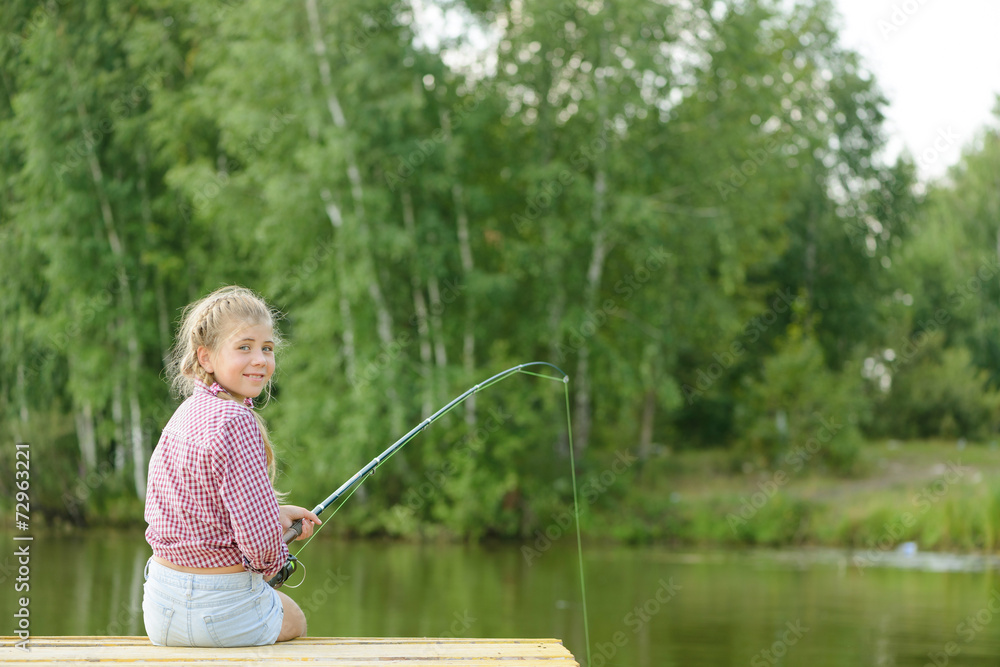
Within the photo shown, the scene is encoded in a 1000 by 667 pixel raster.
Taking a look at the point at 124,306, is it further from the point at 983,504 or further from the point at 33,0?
the point at 983,504

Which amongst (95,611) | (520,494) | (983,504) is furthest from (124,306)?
(983,504)

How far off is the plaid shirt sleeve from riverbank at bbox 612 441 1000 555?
40.6ft

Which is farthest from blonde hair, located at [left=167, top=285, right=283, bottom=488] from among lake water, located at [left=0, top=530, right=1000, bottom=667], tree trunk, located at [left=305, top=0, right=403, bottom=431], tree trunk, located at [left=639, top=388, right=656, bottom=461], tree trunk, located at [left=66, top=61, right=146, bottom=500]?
tree trunk, located at [left=639, top=388, right=656, bottom=461]

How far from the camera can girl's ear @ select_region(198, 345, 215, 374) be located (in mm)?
3068

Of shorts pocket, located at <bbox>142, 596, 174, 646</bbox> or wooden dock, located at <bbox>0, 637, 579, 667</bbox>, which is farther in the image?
shorts pocket, located at <bbox>142, 596, 174, 646</bbox>

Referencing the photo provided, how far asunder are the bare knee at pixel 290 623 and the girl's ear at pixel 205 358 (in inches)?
26.1

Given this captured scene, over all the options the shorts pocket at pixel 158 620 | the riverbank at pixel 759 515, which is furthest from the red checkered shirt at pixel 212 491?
the riverbank at pixel 759 515

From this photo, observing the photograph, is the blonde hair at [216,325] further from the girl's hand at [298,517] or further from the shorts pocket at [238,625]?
the shorts pocket at [238,625]

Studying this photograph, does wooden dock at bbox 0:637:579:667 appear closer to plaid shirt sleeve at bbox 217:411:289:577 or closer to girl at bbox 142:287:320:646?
girl at bbox 142:287:320:646

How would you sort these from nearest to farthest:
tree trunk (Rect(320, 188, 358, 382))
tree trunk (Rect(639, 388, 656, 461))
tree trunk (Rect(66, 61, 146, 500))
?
tree trunk (Rect(320, 188, 358, 382)), tree trunk (Rect(66, 61, 146, 500)), tree trunk (Rect(639, 388, 656, 461))

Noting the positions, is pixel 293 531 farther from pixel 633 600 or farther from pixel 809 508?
pixel 809 508

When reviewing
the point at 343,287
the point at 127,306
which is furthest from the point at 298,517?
the point at 127,306

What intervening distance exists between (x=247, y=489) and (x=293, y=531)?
1.45ft

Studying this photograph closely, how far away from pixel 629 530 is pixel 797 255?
10447 mm
